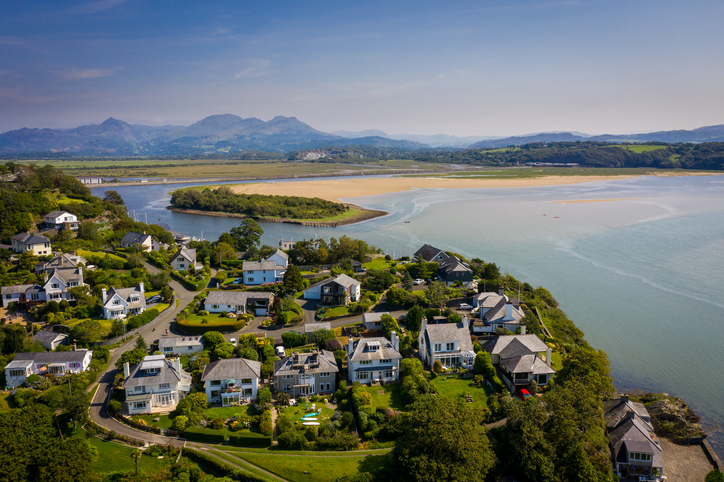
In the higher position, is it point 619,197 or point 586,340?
point 619,197

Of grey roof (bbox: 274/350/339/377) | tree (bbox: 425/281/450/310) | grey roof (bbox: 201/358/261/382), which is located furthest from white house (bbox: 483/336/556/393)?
grey roof (bbox: 201/358/261/382)

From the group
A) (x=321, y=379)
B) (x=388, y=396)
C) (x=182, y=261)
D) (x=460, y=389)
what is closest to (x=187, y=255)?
(x=182, y=261)

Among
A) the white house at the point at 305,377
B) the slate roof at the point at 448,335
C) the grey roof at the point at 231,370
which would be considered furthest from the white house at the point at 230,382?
the slate roof at the point at 448,335

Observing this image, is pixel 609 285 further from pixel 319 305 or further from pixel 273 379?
pixel 273 379

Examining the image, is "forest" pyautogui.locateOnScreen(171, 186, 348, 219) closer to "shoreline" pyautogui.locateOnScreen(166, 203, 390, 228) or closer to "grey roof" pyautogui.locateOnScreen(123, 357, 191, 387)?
"shoreline" pyautogui.locateOnScreen(166, 203, 390, 228)

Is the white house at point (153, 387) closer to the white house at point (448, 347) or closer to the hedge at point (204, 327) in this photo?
the hedge at point (204, 327)

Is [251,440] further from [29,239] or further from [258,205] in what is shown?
[258,205]

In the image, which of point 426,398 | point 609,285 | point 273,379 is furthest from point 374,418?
point 609,285
